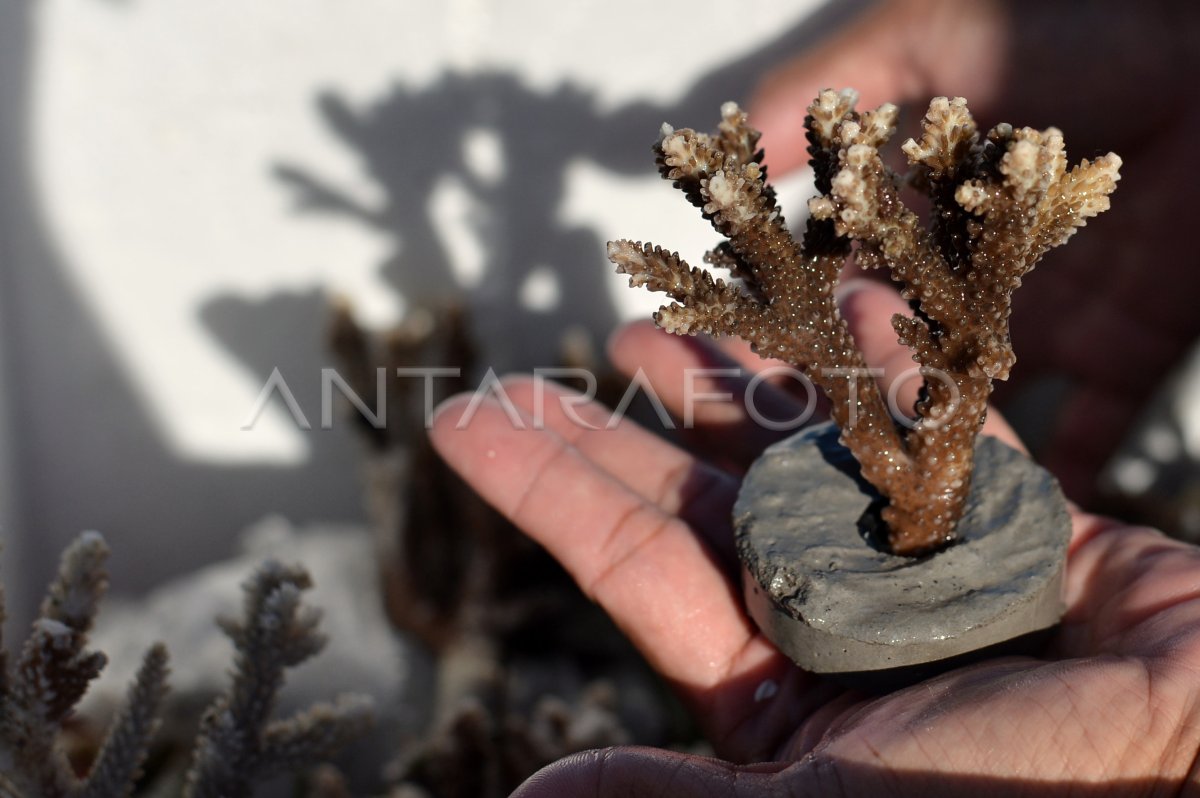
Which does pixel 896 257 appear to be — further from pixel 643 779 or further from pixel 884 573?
pixel 643 779

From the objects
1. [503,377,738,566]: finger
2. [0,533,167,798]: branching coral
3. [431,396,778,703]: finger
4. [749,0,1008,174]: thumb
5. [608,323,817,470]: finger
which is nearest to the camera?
[0,533,167,798]: branching coral

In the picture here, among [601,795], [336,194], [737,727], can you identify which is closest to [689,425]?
[737,727]

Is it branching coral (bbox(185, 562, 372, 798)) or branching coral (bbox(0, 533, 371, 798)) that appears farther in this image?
branching coral (bbox(185, 562, 372, 798))

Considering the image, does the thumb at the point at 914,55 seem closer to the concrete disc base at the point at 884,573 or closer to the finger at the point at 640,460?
the finger at the point at 640,460

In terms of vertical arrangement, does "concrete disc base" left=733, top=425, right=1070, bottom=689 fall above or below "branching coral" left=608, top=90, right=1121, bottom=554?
below

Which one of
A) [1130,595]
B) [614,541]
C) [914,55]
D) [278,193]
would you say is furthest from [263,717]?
[914,55]

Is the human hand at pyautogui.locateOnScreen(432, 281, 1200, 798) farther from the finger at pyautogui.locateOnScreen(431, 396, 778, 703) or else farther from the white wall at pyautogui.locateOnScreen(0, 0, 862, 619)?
the white wall at pyautogui.locateOnScreen(0, 0, 862, 619)

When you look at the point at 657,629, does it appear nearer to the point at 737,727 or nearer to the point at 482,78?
the point at 737,727

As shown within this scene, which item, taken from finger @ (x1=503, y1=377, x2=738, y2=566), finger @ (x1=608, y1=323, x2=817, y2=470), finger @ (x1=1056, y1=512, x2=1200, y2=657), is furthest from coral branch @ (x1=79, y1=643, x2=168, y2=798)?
finger @ (x1=1056, y1=512, x2=1200, y2=657)

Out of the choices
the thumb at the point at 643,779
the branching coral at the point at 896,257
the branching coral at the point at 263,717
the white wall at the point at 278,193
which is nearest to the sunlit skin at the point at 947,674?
the thumb at the point at 643,779
